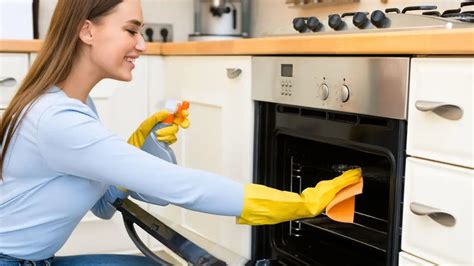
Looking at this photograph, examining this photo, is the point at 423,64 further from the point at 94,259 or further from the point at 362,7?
the point at 362,7

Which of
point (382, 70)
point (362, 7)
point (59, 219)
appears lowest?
point (59, 219)

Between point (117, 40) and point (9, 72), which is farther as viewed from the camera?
point (9, 72)

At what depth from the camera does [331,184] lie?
1.15 metres

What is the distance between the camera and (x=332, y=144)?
1.35m

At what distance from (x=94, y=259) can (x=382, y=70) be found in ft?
2.35

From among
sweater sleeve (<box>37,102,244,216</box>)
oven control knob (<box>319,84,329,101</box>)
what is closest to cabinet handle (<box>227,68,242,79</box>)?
oven control knob (<box>319,84,329,101</box>)

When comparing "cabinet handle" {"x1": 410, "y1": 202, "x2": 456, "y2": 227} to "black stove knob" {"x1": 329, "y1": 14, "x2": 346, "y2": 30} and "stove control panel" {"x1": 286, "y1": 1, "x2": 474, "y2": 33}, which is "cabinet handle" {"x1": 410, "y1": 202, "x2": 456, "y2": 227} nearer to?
"stove control panel" {"x1": 286, "y1": 1, "x2": 474, "y2": 33}

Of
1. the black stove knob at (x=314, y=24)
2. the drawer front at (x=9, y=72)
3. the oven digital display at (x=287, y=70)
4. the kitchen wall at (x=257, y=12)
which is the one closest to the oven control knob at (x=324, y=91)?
the oven digital display at (x=287, y=70)

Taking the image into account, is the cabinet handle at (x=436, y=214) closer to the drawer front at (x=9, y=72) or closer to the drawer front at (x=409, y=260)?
the drawer front at (x=409, y=260)

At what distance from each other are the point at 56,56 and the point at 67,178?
242 millimetres

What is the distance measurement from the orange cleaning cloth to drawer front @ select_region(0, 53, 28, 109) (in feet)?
4.08

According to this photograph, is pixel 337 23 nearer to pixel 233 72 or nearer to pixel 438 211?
pixel 233 72

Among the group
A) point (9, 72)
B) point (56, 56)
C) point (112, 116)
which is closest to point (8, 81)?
point (9, 72)

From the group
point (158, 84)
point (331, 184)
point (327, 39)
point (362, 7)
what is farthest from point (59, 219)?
point (362, 7)
